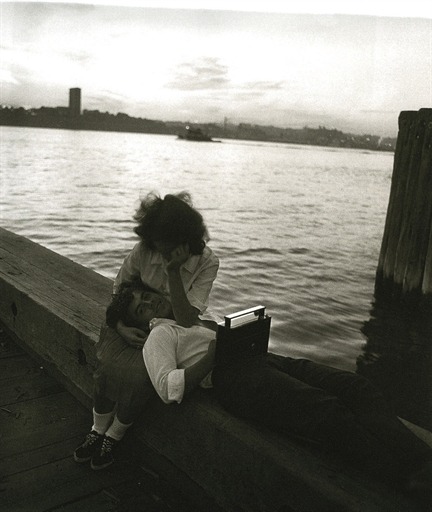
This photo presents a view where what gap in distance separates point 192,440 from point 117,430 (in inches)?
17.9

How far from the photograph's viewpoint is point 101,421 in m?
2.65

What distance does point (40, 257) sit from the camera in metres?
4.51

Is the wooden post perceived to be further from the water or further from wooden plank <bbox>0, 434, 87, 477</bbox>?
wooden plank <bbox>0, 434, 87, 477</bbox>

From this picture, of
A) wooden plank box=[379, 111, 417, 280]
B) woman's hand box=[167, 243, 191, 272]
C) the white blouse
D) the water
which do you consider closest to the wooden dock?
the white blouse

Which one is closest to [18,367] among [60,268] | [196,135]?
[60,268]

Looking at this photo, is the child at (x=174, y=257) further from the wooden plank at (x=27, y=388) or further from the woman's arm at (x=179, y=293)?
the wooden plank at (x=27, y=388)

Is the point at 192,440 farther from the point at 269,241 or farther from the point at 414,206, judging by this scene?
the point at 269,241

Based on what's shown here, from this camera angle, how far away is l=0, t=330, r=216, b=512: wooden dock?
7.58 ft

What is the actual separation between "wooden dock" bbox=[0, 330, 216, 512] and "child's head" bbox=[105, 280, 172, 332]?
1.89 feet

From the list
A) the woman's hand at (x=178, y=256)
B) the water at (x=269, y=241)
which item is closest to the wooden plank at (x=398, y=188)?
the water at (x=269, y=241)

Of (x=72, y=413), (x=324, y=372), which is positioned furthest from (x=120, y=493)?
(x=324, y=372)

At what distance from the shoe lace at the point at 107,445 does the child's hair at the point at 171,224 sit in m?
0.96

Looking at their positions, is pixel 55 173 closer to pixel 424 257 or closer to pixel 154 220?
pixel 424 257

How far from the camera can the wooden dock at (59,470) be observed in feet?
7.58
